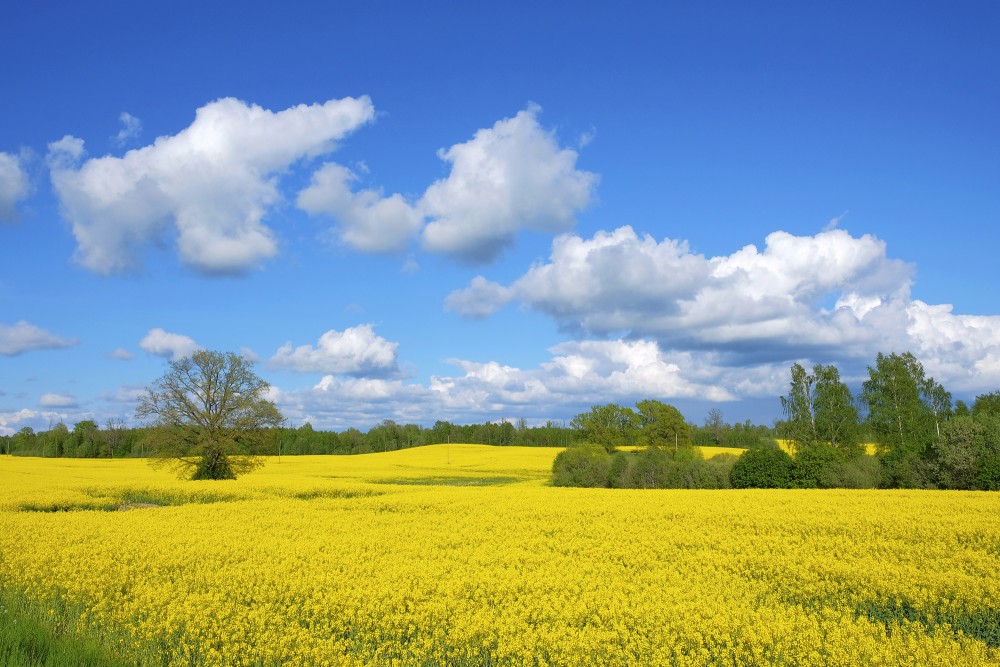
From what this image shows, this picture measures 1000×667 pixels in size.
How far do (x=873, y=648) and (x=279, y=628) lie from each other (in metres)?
7.49

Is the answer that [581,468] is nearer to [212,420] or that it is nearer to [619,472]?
[619,472]

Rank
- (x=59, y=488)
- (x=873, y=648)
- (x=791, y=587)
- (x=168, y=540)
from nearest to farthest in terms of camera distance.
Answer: (x=873, y=648) < (x=791, y=587) < (x=168, y=540) < (x=59, y=488)

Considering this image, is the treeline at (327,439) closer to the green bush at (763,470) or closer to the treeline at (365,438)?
the treeline at (365,438)

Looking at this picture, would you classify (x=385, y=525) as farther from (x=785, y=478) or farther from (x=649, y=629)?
(x=785, y=478)

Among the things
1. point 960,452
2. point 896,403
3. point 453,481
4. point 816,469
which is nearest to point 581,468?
point 453,481

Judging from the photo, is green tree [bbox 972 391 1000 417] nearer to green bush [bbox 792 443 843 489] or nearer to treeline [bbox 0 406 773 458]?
treeline [bbox 0 406 773 458]

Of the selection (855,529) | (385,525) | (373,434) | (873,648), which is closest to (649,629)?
(873,648)

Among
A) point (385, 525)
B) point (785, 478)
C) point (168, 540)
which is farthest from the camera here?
point (785, 478)

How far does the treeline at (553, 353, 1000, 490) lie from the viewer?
107 ft

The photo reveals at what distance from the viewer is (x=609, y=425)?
265 ft

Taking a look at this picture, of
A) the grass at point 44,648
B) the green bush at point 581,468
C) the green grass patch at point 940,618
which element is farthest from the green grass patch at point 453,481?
the grass at point 44,648

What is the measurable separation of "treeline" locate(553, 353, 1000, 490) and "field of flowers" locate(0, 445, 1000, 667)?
14447 millimetres

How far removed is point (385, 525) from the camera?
1831 cm

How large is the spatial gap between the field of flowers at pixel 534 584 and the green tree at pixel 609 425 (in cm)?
5676
